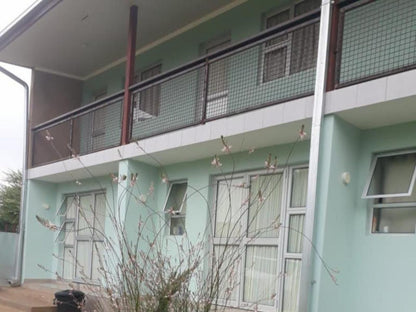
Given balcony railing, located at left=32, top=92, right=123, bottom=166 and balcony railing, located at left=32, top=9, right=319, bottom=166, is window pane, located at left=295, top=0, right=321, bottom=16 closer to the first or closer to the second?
balcony railing, located at left=32, top=9, right=319, bottom=166

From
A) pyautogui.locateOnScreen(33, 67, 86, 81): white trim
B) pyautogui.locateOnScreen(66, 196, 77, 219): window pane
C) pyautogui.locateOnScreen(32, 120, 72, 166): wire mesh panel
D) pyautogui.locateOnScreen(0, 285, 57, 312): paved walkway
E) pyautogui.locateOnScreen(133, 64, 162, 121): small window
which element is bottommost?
pyautogui.locateOnScreen(0, 285, 57, 312): paved walkway

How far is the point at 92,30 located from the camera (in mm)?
10062

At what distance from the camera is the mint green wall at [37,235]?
11886mm

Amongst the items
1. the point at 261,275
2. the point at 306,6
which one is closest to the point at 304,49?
the point at 306,6

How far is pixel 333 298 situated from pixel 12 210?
56.7 ft

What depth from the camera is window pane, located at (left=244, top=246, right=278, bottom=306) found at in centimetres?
682

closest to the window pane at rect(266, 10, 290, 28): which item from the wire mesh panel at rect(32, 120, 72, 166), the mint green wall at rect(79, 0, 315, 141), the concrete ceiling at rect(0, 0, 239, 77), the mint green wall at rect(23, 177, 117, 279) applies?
the mint green wall at rect(79, 0, 315, 141)

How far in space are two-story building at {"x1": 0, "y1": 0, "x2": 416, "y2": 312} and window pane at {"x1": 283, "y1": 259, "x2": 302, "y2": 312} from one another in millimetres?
26

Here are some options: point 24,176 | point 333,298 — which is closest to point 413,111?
point 333,298

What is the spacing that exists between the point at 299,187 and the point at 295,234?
635 mm

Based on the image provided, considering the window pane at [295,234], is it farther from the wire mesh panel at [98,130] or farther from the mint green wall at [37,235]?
the mint green wall at [37,235]

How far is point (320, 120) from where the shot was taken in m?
5.41

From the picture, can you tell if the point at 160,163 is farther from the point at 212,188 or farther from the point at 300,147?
the point at 300,147

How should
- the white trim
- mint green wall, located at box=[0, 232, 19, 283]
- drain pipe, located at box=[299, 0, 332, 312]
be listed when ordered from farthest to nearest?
the white trim, mint green wall, located at box=[0, 232, 19, 283], drain pipe, located at box=[299, 0, 332, 312]
